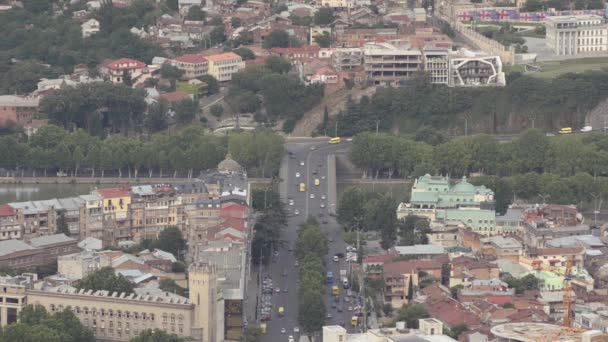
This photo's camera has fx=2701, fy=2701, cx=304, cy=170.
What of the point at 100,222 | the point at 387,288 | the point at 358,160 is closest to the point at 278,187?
the point at 358,160

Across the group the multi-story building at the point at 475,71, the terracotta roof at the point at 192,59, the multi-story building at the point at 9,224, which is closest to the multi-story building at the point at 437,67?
the multi-story building at the point at 475,71

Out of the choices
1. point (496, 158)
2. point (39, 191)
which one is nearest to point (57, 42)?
point (39, 191)

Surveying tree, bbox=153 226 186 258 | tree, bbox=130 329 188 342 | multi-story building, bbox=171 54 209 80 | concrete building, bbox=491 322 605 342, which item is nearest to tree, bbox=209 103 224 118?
multi-story building, bbox=171 54 209 80

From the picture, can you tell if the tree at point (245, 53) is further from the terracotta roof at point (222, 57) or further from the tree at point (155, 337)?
the tree at point (155, 337)

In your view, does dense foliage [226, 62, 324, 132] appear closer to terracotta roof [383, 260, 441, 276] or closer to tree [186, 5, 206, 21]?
tree [186, 5, 206, 21]

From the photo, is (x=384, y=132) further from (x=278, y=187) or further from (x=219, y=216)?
(x=219, y=216)

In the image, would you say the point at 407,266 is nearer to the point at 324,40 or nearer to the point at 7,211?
the point at 7,211
